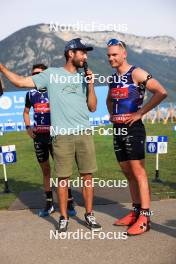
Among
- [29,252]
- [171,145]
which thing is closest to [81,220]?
[29,252]

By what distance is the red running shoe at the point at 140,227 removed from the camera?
4.77 meters

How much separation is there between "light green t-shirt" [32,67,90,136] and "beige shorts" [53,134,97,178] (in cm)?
12

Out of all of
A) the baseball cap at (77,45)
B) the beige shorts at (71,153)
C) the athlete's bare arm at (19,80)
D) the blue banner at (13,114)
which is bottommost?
the blue banner at (13,114)

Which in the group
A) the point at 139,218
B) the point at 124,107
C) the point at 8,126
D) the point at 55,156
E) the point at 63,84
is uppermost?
the point at 63,84

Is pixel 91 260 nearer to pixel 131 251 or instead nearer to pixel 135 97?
pixel 131 251

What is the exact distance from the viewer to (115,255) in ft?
13.6

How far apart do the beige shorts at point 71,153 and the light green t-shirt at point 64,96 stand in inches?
4.7

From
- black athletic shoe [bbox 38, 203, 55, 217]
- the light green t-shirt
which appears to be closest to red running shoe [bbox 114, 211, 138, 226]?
black athletic shoe [bbox 38, 203, 55, 217]

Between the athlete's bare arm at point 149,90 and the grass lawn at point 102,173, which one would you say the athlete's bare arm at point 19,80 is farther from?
the grass lawn at point 102,173

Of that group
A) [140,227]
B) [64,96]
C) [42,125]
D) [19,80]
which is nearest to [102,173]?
Answer: [42,125]

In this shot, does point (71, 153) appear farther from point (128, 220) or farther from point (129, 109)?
point (128, 220)

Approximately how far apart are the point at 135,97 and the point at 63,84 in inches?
36.3

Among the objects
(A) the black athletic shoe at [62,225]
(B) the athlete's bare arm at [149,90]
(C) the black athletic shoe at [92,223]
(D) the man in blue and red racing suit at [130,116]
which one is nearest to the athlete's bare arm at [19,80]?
(D) the man in blue and red racing suit at [130,116]

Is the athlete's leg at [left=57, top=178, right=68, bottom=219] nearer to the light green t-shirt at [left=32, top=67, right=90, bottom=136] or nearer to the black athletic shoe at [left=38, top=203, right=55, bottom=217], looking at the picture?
the light green t-shirt at [left=32, top=67, right=90, bottom=136]
